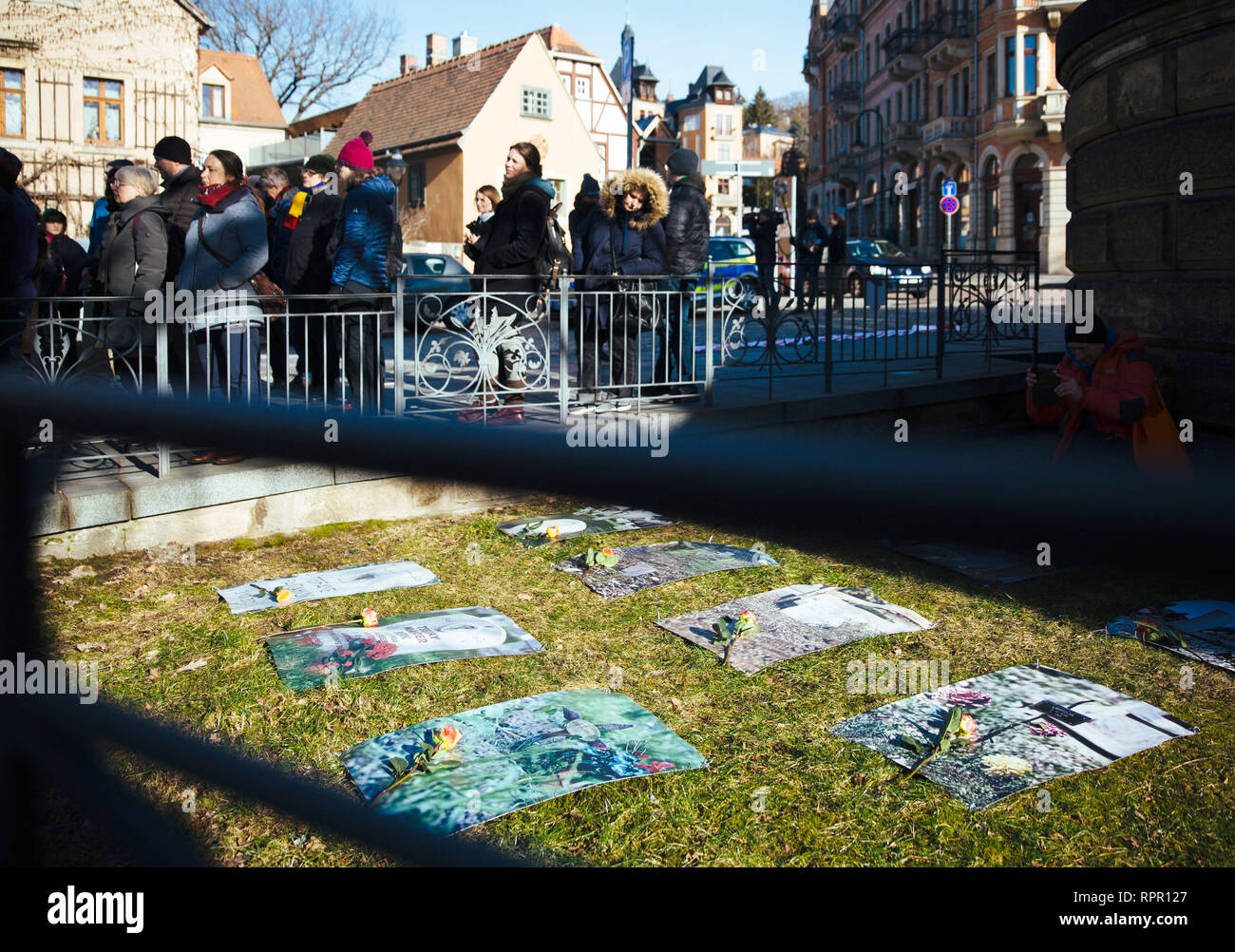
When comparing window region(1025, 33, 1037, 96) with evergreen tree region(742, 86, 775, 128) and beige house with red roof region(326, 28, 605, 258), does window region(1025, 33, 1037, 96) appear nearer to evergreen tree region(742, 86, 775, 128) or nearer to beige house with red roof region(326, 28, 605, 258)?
beige house with red roof region(326, 28, 605, 258)

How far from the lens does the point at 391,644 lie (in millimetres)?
4598

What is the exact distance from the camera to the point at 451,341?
24.9ft

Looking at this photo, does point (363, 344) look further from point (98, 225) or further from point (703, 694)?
point (98, 225)

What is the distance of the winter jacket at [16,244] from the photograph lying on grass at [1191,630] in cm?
615

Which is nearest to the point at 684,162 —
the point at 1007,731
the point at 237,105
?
the point at 1007,731

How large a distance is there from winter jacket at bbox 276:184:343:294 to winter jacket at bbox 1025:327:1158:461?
17.2 feet

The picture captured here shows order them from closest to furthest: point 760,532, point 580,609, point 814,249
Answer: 1. point 760,532
2. point 580,609
3. point 814,249

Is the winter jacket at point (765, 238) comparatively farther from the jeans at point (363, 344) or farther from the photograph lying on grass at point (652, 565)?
the photograph lying on grass at point (652, 565)

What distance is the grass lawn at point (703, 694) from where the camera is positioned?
304cm

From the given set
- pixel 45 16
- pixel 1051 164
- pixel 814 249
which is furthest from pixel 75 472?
pixel 1051 164

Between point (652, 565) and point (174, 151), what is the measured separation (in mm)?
4385

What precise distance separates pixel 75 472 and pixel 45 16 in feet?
85.3

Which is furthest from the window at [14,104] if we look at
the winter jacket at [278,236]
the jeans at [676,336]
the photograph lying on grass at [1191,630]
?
the photograph lying on grass at [1191,630]
